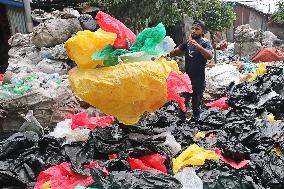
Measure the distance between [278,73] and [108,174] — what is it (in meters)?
3.82

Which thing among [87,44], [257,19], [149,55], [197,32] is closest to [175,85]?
[149,55]

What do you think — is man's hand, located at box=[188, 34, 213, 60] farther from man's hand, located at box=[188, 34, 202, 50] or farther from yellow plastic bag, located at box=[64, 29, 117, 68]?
yellow plastic bag, located at box=[64, 29, 117, 68]

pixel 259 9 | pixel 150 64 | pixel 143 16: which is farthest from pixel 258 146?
pixel 259 9

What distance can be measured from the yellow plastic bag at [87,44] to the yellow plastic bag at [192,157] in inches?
37.3

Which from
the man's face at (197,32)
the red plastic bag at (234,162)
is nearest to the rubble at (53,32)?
the man's face at (197,32)

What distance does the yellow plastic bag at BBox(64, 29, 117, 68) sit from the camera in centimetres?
261

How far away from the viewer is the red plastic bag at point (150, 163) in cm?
265

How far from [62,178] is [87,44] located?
37.5 inches

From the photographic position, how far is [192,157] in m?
2.86

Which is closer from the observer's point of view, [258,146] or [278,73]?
[258,146]

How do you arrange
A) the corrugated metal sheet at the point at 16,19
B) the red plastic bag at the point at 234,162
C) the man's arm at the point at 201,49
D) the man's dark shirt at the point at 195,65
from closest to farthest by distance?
the red plastic bag at the point at 234,162, the man's arm at the point at 201,49, the man's dark shirt at the point at 195,65, the corrugated metal sheet at the point at 16,19

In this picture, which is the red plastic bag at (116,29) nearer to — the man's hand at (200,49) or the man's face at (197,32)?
the man's hand at (200,49)

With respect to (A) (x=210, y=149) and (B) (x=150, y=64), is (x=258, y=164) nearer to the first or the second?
(A) (x=210, y=149)

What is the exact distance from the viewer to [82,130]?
333 centimetres
